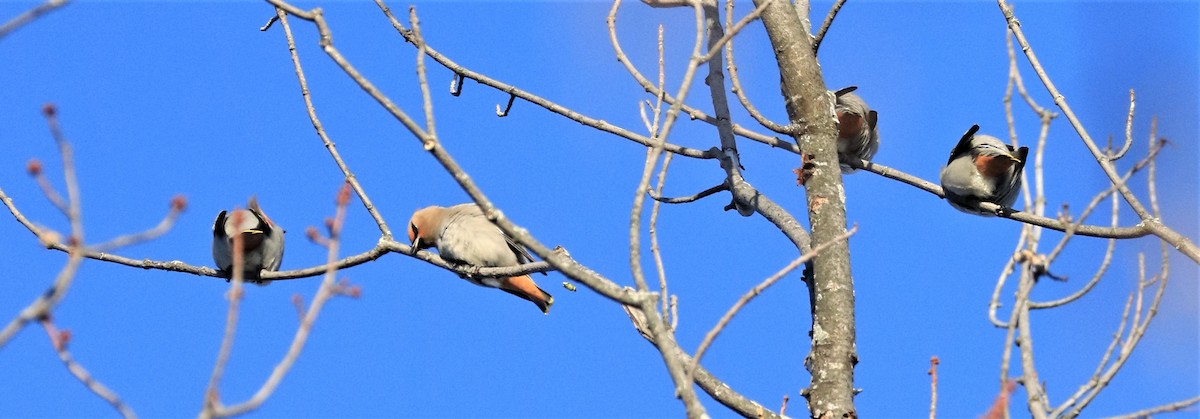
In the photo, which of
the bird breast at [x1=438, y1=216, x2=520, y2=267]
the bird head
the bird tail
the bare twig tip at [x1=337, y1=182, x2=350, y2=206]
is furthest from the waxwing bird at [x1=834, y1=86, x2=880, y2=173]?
the bare twig tip at [x1=337, y1=182, x2=350, y2=206]

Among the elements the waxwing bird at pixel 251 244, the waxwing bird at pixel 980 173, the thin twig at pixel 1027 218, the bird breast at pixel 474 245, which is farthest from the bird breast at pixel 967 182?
the waxwing bird at pixel 251 244

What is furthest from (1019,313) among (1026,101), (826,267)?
(826,267)

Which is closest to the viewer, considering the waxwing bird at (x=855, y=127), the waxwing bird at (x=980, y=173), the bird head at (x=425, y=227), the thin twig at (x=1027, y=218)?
the thin twig at (x=1027, y=218)

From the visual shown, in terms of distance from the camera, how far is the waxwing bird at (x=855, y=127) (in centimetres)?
761

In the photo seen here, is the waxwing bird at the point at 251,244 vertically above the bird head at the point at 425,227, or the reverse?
the waxwing bird at the point at 251,244

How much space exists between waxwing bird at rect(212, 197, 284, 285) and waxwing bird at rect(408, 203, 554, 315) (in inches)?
35.1

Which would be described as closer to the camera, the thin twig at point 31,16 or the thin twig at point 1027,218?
the thin twig at point 31,16

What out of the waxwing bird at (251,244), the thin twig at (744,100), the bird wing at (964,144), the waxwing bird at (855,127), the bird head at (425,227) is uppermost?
the waxwing bird at (251,244)

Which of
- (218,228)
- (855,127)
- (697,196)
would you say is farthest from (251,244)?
(855,127)

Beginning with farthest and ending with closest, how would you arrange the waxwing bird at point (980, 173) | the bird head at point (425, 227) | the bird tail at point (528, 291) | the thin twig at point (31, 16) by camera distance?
the bird head at point (425, 227) < the bird tail at point (528, 291) < the waxwing bird at point (980, 173) < the thin twig at point (31, 16)

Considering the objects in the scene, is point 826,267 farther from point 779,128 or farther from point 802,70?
point 802,70

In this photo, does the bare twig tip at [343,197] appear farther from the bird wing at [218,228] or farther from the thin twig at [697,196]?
the bird wing at [218,228]

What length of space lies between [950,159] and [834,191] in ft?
8.72

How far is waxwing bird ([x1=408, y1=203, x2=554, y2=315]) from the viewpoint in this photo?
673cm
